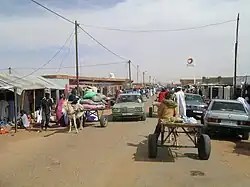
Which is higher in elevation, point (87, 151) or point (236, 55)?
point (236, 55)

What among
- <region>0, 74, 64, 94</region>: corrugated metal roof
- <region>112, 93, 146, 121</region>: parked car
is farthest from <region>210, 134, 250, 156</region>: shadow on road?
<region>0, 74, 64, 94</region>: corrugated metal roof

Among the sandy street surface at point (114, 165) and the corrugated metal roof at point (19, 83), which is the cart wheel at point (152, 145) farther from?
the corrugated metal roof at point (19, 83)

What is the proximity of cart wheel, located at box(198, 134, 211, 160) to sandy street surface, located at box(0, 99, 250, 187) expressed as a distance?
19cm

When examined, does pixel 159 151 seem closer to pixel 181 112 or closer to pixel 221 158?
pixel 221 158

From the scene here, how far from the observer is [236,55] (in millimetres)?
32031

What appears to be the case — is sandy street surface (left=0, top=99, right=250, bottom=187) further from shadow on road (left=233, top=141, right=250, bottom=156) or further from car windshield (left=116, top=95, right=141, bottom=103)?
car windshield (left=116, top=95, right=141, bottom=103)

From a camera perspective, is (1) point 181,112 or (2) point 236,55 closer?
(1) point 181,112

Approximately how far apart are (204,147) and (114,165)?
2506 mm

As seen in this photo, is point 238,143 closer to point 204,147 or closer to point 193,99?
point 204,147

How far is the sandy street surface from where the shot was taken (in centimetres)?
750

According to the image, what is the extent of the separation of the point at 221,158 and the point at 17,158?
5.80m

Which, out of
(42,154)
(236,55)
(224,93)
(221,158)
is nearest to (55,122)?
(42,154)

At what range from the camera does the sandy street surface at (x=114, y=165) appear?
24.6 ft

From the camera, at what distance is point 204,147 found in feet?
32.4
